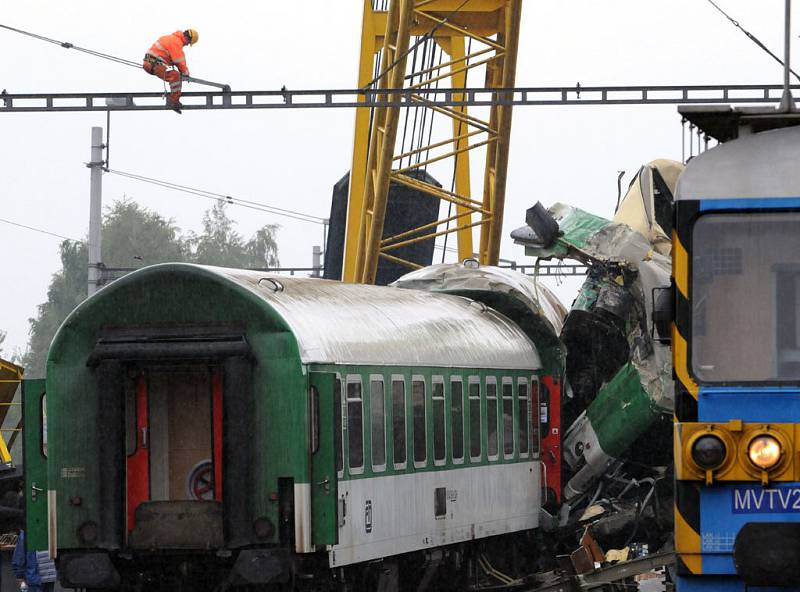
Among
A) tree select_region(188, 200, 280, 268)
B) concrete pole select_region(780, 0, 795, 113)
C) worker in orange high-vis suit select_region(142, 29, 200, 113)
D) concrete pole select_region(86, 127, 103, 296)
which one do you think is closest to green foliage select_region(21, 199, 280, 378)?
tree select_region(188, 200, 280, 268)

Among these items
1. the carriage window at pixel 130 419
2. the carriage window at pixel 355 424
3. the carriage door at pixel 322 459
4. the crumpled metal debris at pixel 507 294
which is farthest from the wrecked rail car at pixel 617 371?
the carriage window at pixel 130 419

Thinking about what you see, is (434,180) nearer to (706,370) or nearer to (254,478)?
(254,478)

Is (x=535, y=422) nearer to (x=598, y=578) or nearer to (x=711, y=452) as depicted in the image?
(x=598, y=578)

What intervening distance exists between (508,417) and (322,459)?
5477 mm

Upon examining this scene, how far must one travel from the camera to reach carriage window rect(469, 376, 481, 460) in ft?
58.4

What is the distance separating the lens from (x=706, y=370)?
34.0 feet

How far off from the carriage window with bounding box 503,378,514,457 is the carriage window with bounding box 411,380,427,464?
8.41 ft

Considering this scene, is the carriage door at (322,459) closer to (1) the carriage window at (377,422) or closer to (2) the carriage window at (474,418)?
(1) the carriage window at (377,422)

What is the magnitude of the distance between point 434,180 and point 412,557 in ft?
66.2

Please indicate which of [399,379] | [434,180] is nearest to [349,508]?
[399,379]

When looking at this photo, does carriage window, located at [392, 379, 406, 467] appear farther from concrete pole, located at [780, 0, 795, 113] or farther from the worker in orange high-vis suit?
the worker in orange high-vis suit

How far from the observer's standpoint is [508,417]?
1905 centimetres

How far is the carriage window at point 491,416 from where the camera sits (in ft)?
60.0

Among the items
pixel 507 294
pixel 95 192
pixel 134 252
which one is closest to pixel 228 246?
pixel 134 252
